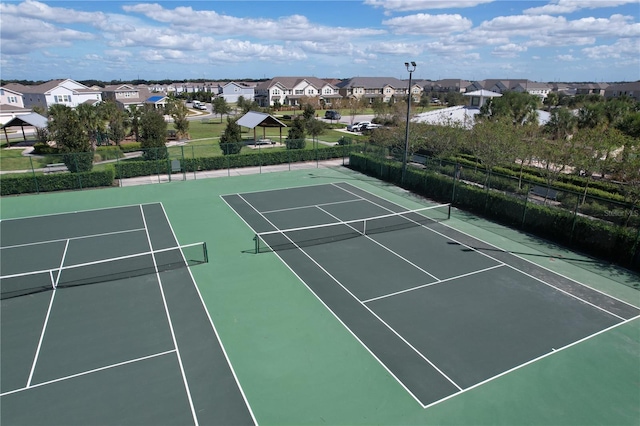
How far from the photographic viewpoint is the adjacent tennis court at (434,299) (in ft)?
33.2

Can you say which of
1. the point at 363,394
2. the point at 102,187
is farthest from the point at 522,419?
the point at 102,187

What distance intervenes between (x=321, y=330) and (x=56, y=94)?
281 feet

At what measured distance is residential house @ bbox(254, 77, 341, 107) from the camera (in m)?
97.7

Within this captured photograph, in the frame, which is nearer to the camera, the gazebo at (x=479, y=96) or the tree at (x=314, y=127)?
the tree at (x=314, y=127)

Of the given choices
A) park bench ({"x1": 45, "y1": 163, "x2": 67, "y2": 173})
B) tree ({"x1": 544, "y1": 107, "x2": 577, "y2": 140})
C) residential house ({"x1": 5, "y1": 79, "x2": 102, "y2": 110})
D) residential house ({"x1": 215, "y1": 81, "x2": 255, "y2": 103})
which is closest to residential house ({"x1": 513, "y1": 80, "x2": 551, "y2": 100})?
residential house ({"x1": 215, "y1": 81, "x2": 255, "y2": 103})

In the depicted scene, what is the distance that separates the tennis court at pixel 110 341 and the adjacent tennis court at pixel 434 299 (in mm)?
3846

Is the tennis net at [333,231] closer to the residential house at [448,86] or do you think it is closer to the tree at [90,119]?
the tree at [90,119]

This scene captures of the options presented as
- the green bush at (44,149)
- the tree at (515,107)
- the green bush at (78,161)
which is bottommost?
the green bush at (44,149)

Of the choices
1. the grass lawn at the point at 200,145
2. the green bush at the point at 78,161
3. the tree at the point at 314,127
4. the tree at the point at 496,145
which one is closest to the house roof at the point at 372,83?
the grass lawn at the point at 200,145

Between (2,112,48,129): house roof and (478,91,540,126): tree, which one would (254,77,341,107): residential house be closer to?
(478,91,540,126): tree

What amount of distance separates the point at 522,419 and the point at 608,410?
195 centimetres

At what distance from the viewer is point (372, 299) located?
12953mm

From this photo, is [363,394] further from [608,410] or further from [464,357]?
[608,410]

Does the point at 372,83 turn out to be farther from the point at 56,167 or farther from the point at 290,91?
the point at 56,167
